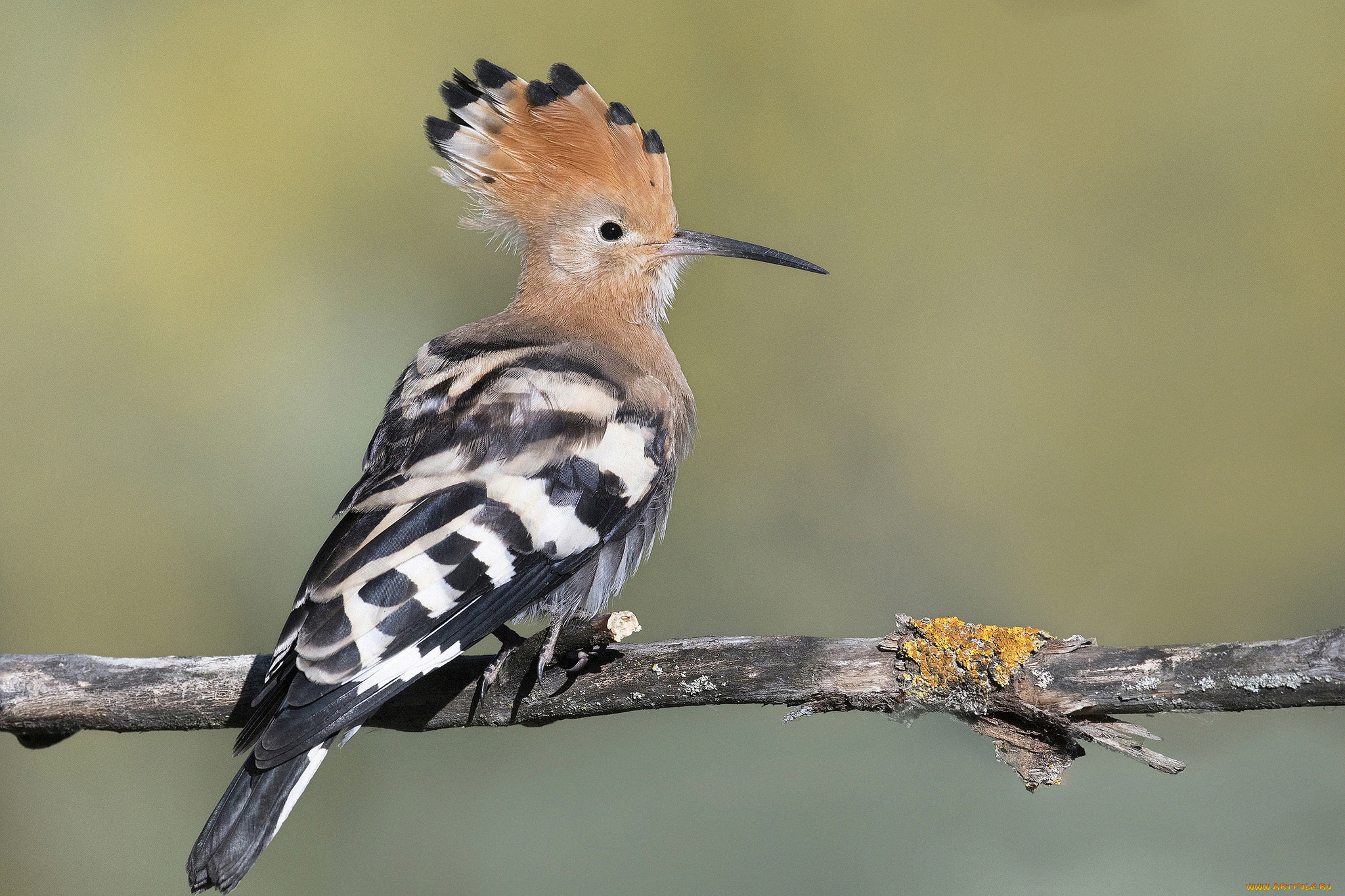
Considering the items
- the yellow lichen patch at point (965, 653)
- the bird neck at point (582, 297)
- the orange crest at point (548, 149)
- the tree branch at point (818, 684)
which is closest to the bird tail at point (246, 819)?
the tree branch at point (818, 684)

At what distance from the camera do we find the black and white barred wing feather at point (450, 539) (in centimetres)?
122

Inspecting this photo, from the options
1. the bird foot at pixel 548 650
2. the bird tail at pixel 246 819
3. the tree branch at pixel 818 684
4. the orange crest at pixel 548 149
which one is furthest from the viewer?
the orange crest at pixel 548 149

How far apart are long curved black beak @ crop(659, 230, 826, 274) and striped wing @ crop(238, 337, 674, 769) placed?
30 centimetres

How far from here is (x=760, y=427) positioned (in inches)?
103

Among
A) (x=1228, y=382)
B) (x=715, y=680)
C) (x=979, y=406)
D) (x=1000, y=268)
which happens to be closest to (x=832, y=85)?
(x=1000, y=268)

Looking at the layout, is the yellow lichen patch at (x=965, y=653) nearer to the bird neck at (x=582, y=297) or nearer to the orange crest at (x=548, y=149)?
the bird neck at (x=582, y=297)

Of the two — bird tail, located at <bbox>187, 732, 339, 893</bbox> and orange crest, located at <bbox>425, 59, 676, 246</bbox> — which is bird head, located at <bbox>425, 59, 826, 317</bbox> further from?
bird tail, located at <bbox>187, 732, 339, 893</bbox>

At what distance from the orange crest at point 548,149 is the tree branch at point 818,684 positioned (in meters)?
0.78

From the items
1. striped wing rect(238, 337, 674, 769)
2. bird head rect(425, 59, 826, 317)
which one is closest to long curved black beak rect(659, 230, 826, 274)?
bird head rect(425, 59, 826, 317)

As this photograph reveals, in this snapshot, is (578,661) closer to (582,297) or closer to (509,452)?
(509,452)

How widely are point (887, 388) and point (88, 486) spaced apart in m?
1.84

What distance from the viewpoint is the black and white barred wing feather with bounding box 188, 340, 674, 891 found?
1220 mm

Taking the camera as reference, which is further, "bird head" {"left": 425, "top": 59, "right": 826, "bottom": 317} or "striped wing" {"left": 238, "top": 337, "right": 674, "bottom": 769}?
"bird head" {"left": 425, "top": 59, "right": 826, "bottom": 317}

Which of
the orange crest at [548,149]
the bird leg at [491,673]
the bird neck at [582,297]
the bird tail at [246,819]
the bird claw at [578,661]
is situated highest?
the orange crest at [548,149]
